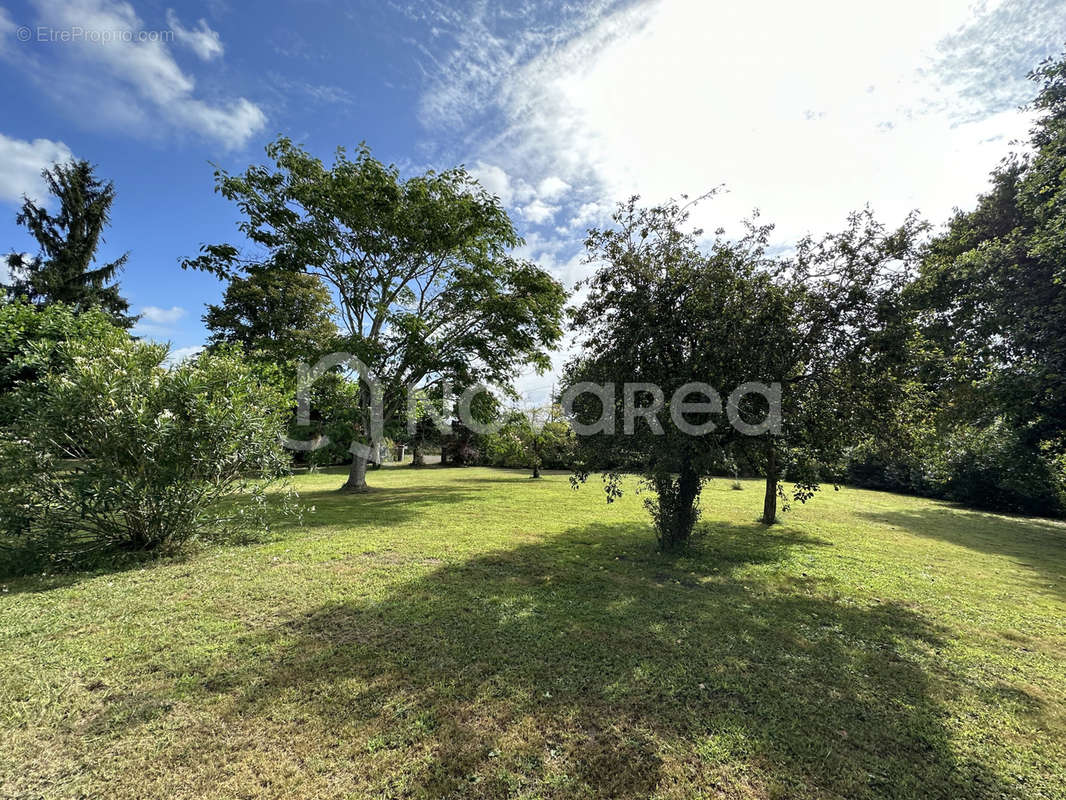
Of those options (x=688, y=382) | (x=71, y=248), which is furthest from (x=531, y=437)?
(x=71, y=248)

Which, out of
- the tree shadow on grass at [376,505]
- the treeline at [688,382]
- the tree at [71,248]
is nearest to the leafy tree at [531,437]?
the tree shadow on grass at [376,505]

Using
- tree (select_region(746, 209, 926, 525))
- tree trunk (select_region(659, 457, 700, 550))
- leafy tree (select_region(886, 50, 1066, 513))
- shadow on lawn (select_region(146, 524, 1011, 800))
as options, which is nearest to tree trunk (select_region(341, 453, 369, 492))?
shadow on lawn (select_region(146, 524, 1011, 800))

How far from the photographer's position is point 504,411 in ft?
55.0

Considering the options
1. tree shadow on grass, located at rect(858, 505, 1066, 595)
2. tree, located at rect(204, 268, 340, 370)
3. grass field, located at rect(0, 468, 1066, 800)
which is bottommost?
tree shadow on grass, located at rect(858, 505, 1066, 595)

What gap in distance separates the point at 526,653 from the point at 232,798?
2.24m

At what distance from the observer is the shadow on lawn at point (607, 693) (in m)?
2.51

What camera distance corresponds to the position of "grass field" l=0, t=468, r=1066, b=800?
2479 millimetres

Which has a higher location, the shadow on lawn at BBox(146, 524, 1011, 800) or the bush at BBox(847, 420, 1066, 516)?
the bush at BBox(847, 420, 1066, 516)

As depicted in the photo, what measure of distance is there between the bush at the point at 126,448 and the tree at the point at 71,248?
23791mm

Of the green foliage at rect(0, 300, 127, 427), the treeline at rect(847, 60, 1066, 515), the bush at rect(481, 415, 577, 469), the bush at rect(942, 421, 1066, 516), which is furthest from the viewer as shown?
the bush at rect(481, 415, 577, 469)

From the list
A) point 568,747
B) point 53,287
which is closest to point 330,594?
point 568,747

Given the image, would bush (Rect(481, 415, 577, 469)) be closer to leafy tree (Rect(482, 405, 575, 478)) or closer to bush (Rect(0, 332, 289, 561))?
leafy tree (Rect(482, 405, 575, 478))

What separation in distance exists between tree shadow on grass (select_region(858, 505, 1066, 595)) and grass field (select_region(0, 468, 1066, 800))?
1.99 metres

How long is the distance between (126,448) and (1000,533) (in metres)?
19.6
